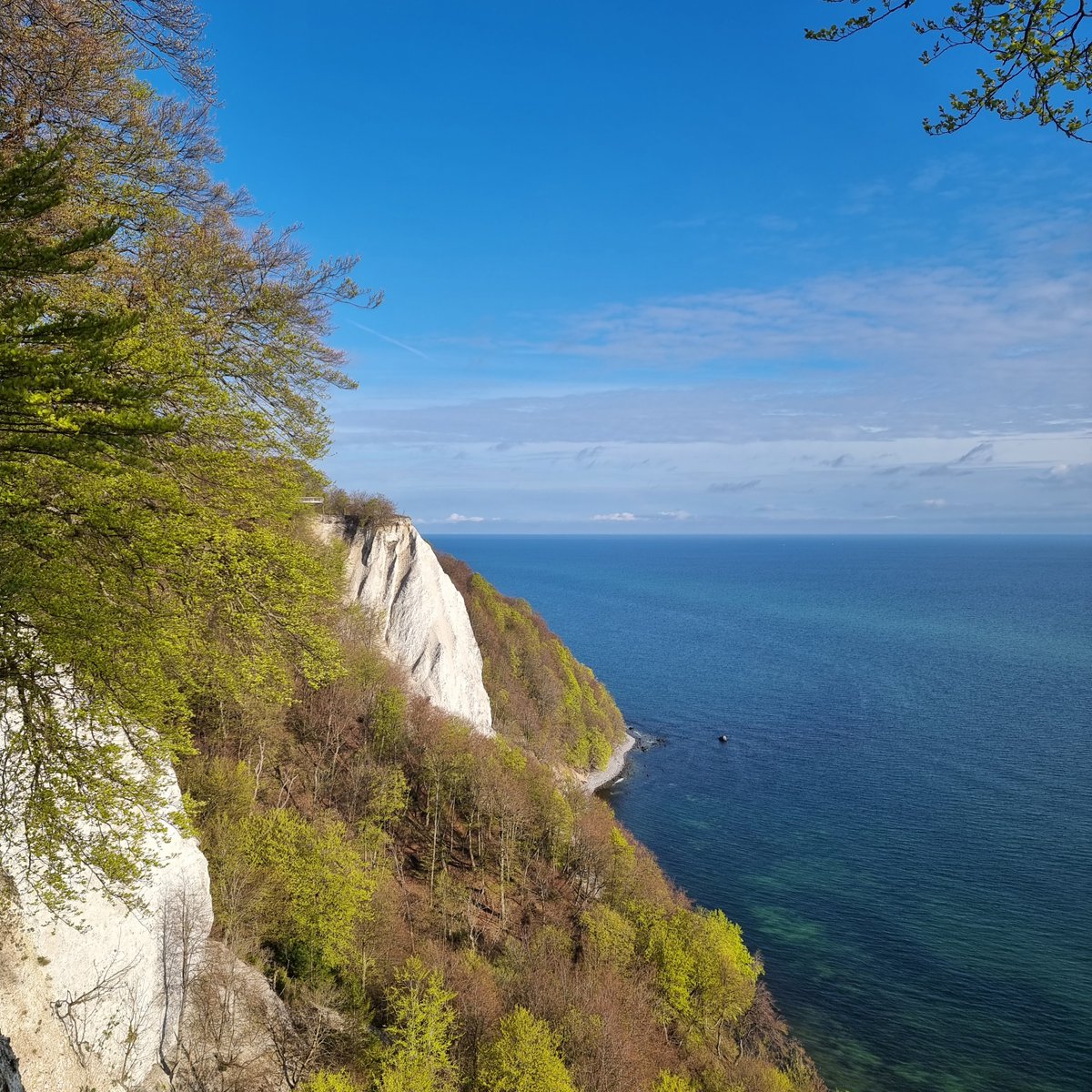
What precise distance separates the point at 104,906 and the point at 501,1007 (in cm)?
1381

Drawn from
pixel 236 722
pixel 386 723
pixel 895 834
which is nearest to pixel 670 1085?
pixel 236 722

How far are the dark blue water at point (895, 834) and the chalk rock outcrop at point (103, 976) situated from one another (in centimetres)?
2640

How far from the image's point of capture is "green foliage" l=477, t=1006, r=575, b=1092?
688 inches

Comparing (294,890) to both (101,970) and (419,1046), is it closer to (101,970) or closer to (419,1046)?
(419,1046)

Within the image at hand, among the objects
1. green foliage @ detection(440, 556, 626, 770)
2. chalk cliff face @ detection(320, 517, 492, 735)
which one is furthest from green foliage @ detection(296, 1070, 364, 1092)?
green foliage @ detection(440, 556, 626, 770)

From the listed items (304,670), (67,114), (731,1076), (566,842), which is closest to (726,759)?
(566,842)

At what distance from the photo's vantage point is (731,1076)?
23141 millimetres

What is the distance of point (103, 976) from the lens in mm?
12805

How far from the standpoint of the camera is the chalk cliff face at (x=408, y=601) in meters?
44.5

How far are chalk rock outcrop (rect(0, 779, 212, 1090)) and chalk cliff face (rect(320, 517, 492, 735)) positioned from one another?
2877 cm

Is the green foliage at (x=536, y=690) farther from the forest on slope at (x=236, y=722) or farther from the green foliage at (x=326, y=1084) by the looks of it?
the green foliage at (x=326, y=1084)

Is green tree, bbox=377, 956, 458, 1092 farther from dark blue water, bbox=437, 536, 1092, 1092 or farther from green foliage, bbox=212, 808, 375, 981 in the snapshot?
dark blue water, bbox=437, 536, 1092, 1092

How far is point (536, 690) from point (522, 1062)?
138ft

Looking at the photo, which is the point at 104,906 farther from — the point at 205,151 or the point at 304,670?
the point at 205,151
